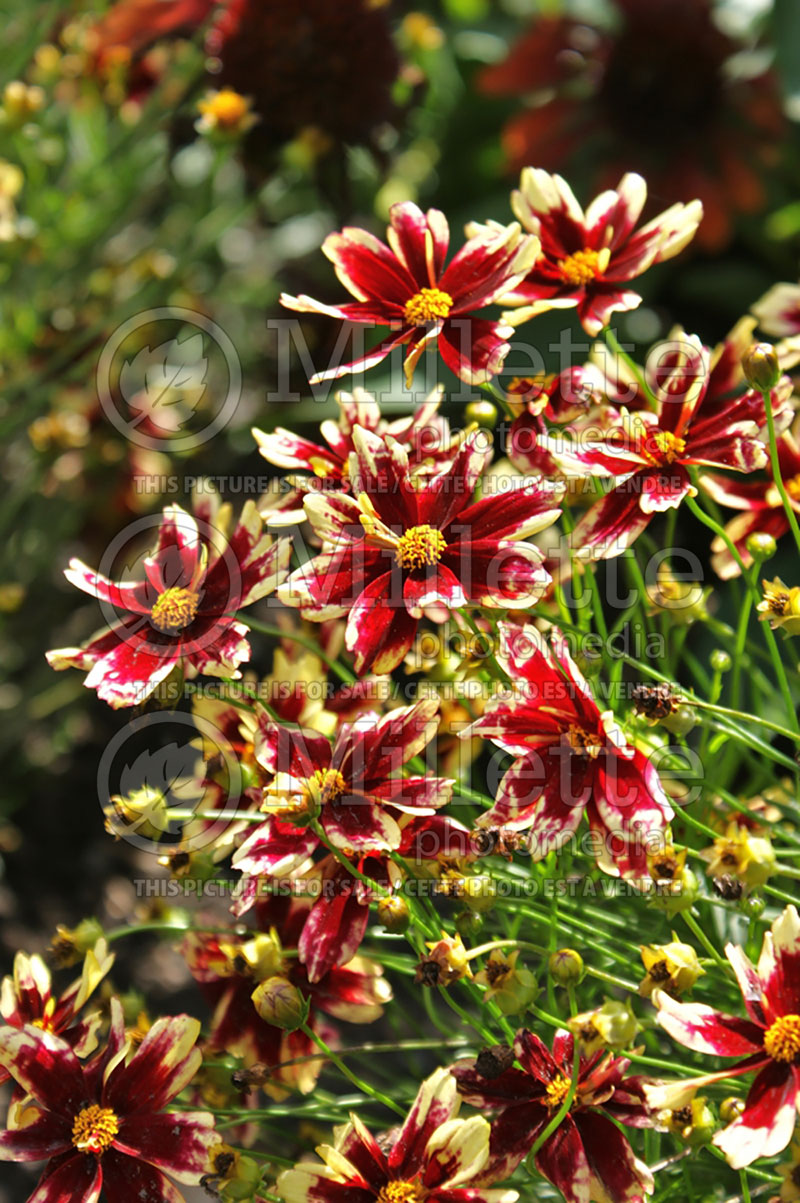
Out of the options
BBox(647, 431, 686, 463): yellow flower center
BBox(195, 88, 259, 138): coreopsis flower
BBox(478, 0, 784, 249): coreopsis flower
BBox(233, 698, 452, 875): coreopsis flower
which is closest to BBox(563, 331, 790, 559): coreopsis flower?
BBox(647, 431, 686, 463): yellow flower center

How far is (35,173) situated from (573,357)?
1.60 ft

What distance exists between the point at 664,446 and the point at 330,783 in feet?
0.66

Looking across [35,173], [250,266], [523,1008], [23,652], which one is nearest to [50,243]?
[35,173]

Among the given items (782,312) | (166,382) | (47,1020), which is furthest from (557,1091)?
(166,382)

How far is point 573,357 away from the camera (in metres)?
1.04

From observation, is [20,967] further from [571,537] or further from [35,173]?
[35,173]

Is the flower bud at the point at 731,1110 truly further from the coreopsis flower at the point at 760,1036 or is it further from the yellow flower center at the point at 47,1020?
the yellow flower center at the point at 47,1020

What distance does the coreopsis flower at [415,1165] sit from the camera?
436 millimetres

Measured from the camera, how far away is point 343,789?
50cm

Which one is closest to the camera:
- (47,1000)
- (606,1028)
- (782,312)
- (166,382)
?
(606,1028)

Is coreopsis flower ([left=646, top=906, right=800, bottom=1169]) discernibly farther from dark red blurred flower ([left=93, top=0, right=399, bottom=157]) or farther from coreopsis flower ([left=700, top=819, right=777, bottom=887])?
dark red blurred flower ([left=93, top=0, right=399, bottom=157])

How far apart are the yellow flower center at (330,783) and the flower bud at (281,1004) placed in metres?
0.08

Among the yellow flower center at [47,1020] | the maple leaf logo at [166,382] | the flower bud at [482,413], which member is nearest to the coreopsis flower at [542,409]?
the flower bud at [482,413]

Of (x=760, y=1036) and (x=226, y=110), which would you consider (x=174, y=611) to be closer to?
(x=760, y=1036)
